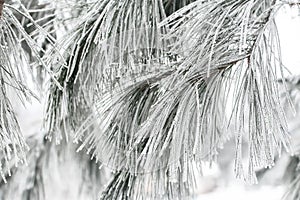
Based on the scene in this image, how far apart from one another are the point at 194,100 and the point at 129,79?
0.16m

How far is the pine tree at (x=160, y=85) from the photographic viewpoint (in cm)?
69

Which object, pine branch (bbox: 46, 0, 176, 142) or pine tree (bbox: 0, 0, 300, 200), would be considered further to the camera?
pine branch (bbox: 46, 0, 176, 142)

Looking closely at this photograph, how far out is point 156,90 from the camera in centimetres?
91

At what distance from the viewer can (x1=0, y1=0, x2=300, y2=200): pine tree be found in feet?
2.27

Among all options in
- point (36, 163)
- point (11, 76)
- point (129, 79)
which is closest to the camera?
point (11, 76)

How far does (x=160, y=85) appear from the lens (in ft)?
2.84

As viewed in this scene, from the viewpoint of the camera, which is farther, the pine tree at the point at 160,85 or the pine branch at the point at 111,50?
the pine branch at the point at 111,50

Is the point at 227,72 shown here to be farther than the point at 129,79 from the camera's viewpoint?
No

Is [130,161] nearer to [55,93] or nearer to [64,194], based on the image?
[55,93]

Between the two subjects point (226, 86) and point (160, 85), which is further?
point (160, 85)

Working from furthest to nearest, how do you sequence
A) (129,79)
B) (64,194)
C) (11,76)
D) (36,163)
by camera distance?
(64,194) < (36,163) < (129,79) < (11,76)

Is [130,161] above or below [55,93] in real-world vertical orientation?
below

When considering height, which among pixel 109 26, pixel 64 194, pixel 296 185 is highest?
pixel 109 26

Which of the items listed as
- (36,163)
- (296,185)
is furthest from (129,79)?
(36,163)
